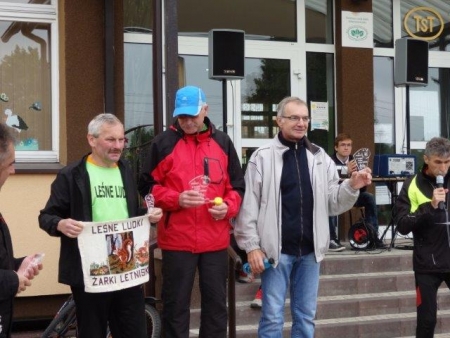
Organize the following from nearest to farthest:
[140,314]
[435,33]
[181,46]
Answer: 1. [140,314]
2. [181,46]
3. [435,33]

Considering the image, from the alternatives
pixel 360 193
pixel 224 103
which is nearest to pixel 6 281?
pixel 224 103

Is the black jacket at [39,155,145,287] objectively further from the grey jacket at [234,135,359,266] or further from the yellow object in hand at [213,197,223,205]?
the grey jacket at [234,135,359,266]

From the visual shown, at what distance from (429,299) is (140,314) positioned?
209 cm

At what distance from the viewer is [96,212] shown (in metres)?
4.35

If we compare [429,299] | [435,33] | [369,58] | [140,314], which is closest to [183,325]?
[140,314]

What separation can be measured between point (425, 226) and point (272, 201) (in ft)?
4.16

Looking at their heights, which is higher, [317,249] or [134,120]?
[134,120]

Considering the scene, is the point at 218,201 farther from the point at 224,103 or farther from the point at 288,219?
the point at 224,103

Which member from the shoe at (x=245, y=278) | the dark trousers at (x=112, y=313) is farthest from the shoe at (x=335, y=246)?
the dark trousers at (x=112, y=313)

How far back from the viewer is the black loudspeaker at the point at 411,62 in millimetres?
9406

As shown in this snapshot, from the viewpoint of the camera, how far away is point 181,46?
9406mm

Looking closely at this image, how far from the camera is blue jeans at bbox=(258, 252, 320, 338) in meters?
4.69

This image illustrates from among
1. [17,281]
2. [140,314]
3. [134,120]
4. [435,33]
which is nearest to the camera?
[17,281]

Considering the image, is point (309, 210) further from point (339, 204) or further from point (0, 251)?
point (0, 251)
